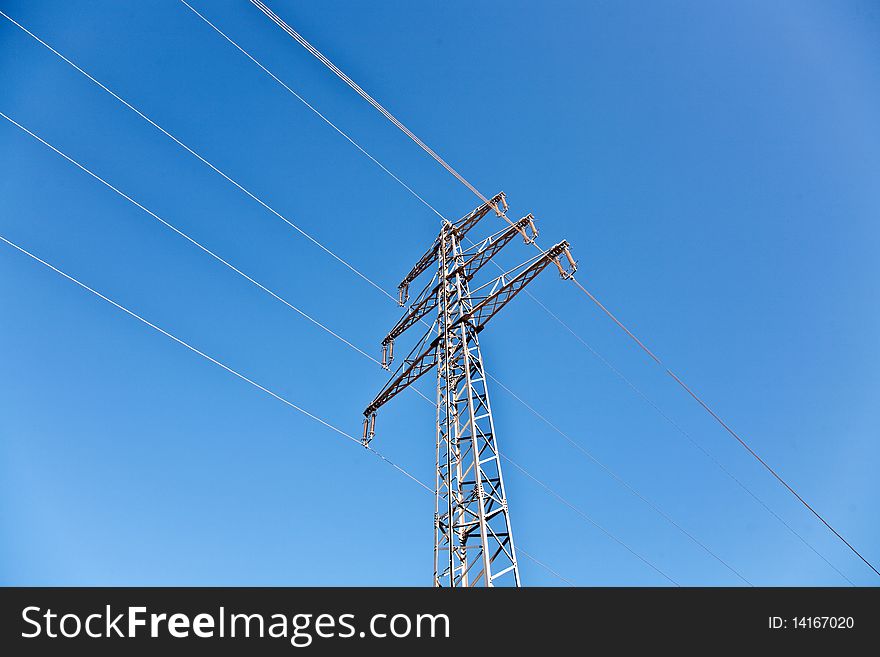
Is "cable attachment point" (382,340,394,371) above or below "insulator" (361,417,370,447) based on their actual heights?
above

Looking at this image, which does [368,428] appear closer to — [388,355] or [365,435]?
[365,435]

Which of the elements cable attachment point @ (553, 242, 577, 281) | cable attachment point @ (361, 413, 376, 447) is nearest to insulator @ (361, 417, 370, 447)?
cable attachment point @ (361, 413, 376, 447)

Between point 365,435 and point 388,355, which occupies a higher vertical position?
point 388,355

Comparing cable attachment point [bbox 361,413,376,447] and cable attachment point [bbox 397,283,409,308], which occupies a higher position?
cable attachment point [bbox 397,283,409,308]

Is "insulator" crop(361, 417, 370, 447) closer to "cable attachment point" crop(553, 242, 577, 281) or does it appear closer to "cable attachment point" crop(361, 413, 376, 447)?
"cable attachment point" crop(361, 413, 376, 447)

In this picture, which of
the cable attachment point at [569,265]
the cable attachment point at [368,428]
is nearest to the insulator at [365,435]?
the cable attachment point at [368,428]

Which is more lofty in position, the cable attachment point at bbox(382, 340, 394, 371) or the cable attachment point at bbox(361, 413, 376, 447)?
the cable attachment point at bbox(382, 340, 394, 371)

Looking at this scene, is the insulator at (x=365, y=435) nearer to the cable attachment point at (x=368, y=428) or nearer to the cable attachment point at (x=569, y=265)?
the cable attachment point at (x=368, y=428)

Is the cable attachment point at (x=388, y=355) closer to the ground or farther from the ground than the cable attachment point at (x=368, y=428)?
farther from the ground

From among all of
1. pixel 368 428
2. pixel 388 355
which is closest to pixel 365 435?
pixel 368 428
